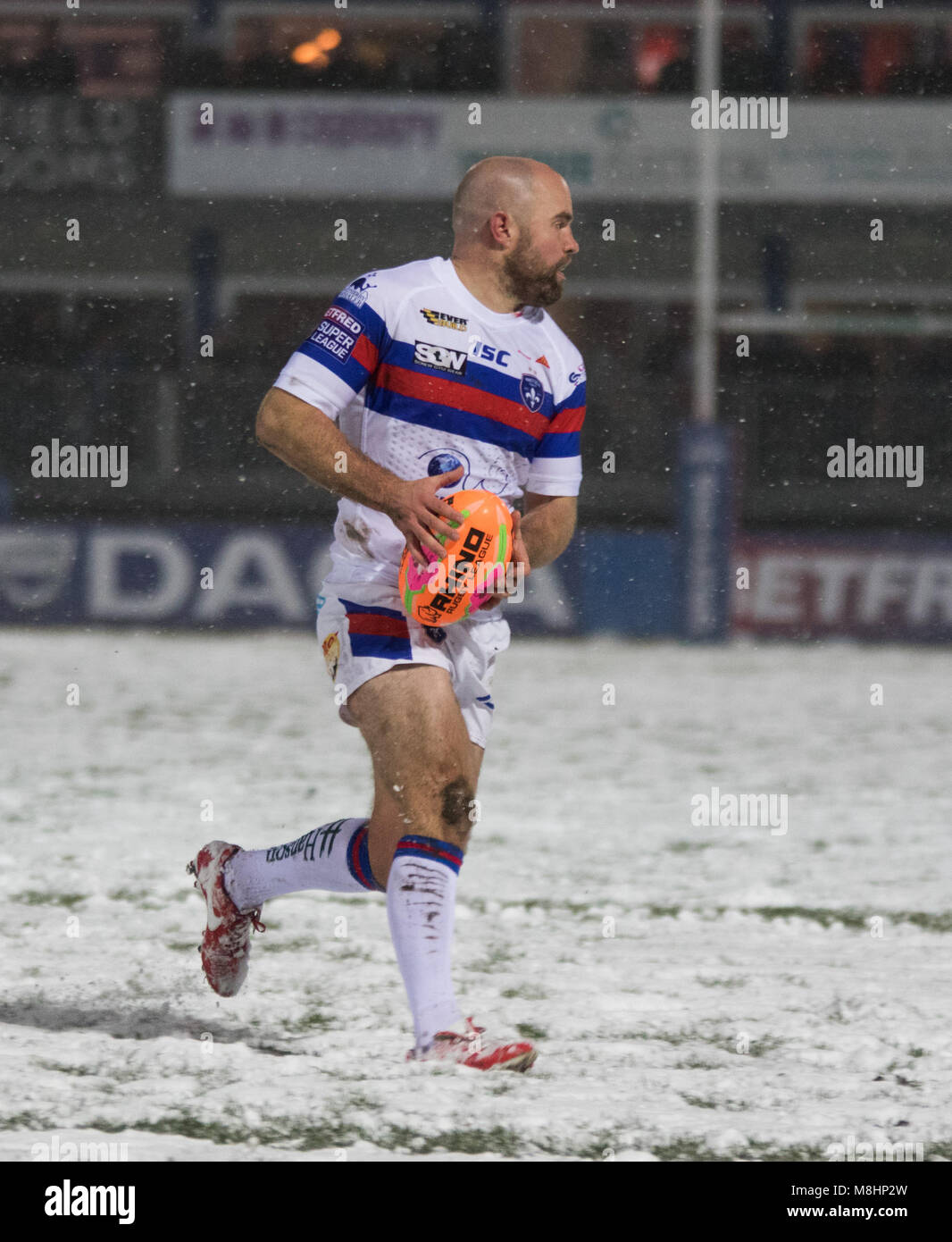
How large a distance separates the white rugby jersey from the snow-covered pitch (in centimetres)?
109

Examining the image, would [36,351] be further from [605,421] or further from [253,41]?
[605,421]

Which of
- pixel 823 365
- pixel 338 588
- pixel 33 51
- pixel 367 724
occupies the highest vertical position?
pixel 33 51

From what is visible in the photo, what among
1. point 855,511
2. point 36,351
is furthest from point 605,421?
point 36,351

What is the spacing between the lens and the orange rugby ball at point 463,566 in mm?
3768

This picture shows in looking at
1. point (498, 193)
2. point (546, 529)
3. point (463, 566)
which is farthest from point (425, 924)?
point (498, 193)

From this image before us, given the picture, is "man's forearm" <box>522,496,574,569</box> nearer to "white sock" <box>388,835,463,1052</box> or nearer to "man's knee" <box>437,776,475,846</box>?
"man's knee" <box>437,776,475,846</box>

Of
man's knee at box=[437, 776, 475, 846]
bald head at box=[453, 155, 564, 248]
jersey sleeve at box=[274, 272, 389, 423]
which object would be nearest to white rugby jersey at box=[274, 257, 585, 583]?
jersey sleeve at box=[274, 272, 389, 423]

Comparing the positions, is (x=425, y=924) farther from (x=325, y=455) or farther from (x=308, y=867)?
(x=325, y=455)

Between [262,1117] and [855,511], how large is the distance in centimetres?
1117

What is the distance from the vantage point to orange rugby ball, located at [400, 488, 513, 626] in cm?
377

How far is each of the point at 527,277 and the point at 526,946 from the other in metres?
1.97

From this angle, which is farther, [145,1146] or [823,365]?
[823,365]

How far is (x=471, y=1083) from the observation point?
142 inches

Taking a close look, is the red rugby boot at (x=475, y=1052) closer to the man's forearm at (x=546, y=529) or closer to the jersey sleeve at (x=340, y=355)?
the man's forearm at (x=546, y=529)
